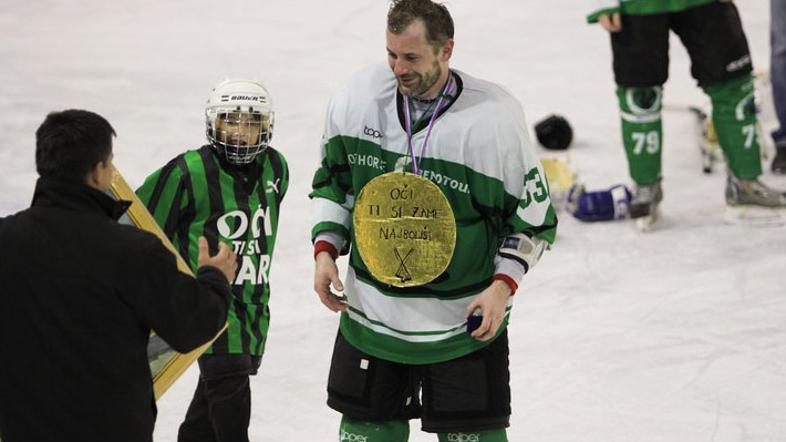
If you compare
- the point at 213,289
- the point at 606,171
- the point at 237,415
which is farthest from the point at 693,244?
the point at 213,289

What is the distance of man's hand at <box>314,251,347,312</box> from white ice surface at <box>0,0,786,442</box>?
1081 mm

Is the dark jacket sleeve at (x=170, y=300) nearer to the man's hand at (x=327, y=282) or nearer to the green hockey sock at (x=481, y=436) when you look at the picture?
the man's hand at (x=327, y=282)

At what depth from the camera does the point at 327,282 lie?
3098mm

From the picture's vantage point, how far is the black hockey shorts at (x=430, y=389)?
3.09 metres

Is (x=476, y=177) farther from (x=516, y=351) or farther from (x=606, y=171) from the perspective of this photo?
(x=606, y=171)

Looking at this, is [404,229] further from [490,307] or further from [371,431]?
[371,431]

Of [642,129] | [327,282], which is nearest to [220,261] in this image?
[327,282]

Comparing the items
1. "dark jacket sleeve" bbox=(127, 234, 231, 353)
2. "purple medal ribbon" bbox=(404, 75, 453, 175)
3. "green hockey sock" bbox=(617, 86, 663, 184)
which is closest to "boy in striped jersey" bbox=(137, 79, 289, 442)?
"purple medal ribbon" bbox=(404, 75, 453, 175)

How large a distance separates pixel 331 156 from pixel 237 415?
0.76 meters

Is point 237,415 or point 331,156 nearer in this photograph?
point 331,156

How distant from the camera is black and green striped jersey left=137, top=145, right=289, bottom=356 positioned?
3.47 metres

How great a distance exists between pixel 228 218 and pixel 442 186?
71 centimetres

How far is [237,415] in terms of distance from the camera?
350cm

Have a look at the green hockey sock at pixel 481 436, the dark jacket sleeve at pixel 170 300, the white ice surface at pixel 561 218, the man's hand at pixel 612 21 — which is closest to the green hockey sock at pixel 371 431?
the green hockey sock at pixel 481 436
